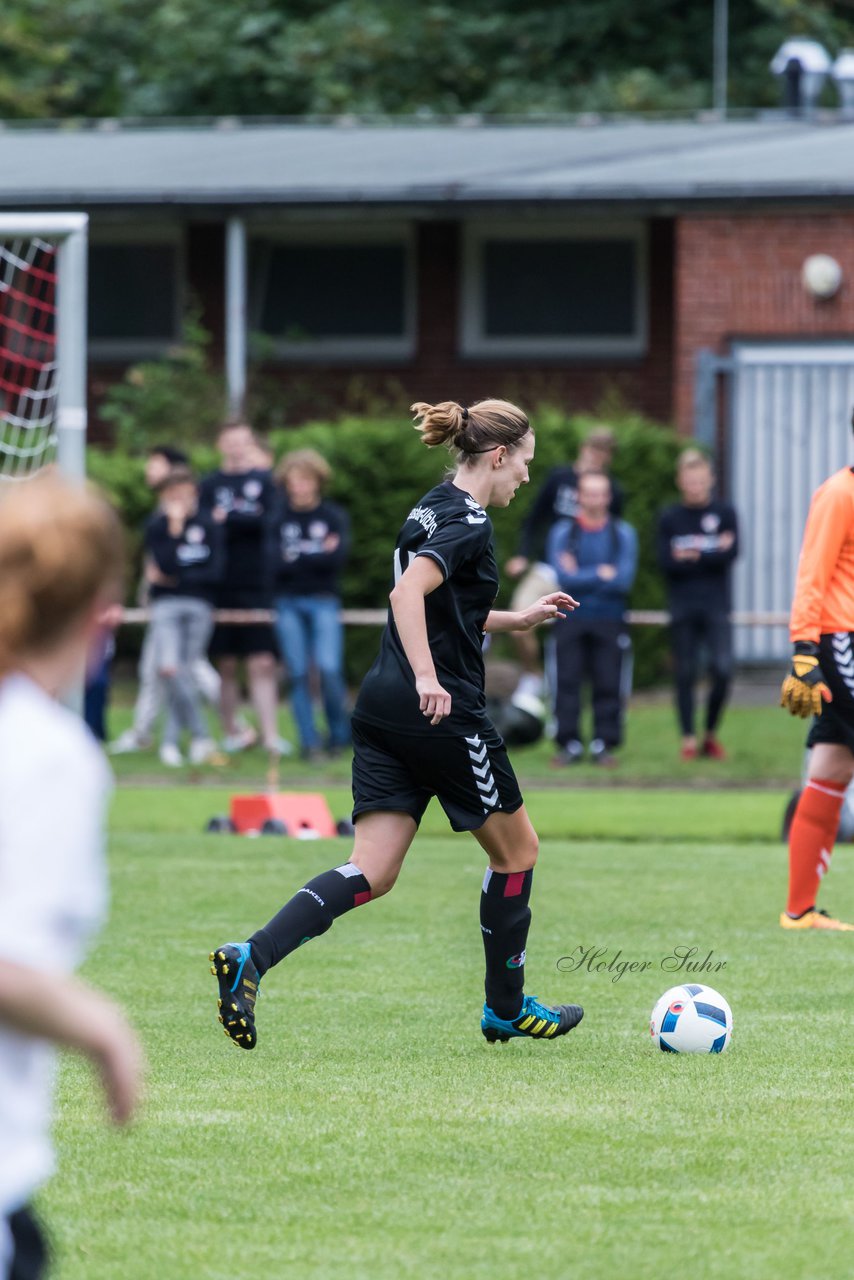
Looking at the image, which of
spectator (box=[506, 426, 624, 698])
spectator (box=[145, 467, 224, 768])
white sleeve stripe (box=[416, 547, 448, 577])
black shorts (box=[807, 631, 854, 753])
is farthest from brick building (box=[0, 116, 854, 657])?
white sleeve stripe (box=[416, 547, 448, 577])

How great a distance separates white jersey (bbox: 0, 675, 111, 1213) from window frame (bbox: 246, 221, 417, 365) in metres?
19.9

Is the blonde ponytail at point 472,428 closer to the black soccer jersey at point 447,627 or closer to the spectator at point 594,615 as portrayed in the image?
the black soccer jersey at point 447,627

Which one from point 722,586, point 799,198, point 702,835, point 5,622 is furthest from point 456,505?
point 799,198

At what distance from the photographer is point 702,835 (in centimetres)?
1207

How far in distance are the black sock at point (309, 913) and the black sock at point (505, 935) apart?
1.25 feet

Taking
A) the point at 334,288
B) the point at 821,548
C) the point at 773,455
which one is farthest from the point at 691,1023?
the point at 334,288

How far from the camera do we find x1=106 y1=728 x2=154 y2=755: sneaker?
52.6 ft

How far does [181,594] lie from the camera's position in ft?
50.0

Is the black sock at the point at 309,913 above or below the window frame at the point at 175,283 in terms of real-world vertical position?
below

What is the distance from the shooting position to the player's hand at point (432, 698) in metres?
5.92

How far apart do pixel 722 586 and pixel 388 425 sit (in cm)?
454

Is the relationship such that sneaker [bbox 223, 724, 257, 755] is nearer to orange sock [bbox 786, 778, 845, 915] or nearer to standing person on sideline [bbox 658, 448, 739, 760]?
standing person on sideline [bbox 658, 448, 739, 760]

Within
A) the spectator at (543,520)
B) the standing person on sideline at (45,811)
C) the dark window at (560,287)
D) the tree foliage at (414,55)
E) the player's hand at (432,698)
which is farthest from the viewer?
the tree foliage at (414,55)
